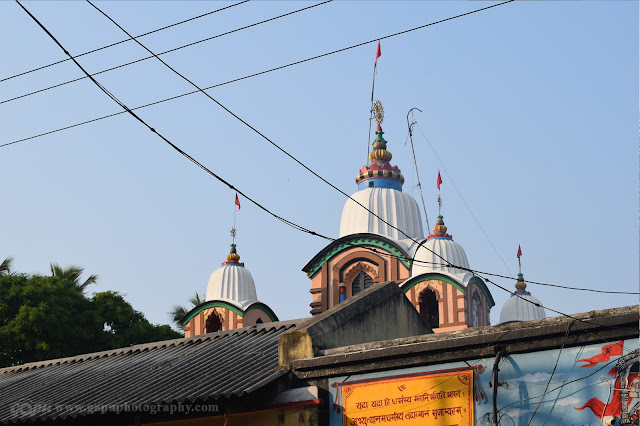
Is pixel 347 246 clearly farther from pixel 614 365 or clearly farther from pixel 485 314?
pixel 614 365

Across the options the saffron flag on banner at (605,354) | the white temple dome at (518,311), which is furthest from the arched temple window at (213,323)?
the saffron flag on banner at (605,354)

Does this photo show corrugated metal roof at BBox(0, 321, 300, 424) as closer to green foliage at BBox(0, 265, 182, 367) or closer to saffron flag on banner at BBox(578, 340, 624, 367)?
saffron flag on banner at BBox(578, 340, 624, 367)

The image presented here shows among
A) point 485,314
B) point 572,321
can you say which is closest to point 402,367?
point 572,321

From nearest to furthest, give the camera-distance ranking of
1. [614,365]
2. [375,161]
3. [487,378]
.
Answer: [614,365], [487,378], [375,161]

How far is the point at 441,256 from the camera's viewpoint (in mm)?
35219

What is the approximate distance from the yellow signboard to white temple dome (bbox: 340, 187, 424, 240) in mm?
25833

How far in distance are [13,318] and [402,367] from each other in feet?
97.6

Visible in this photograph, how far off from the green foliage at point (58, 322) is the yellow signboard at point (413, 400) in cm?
2709

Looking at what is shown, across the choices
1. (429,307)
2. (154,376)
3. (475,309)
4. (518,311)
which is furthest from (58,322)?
(154,376)

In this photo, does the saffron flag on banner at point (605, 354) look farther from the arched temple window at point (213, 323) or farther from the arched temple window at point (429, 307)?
the arched temple window at point (213, 323)

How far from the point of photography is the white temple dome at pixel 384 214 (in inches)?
1528

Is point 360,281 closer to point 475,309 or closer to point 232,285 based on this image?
point 475,309

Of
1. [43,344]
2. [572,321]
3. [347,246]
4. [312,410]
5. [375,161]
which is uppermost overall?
[375,161]

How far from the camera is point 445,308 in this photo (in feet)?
111
